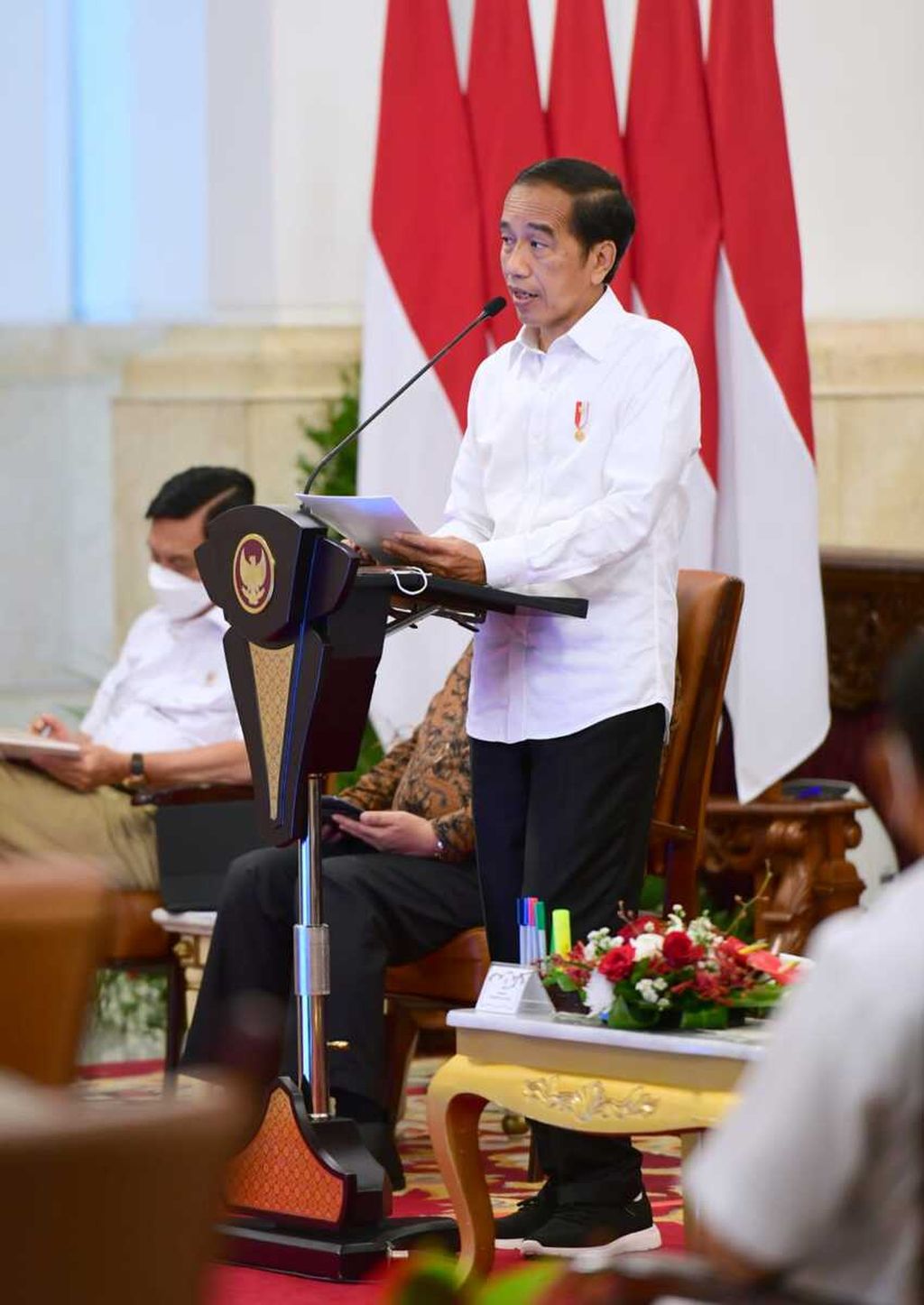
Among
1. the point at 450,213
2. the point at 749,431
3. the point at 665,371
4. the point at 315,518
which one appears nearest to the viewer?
the point at 315,518

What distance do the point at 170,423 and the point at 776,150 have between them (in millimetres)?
2177

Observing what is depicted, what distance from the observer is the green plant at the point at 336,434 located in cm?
645

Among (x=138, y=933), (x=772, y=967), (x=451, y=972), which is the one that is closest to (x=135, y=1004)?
(x=138, y=933)

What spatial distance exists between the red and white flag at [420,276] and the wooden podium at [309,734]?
2235mm

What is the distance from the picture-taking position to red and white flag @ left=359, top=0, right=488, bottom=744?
5871 millimetres

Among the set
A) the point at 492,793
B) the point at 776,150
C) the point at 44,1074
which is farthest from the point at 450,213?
the point at 44,1074

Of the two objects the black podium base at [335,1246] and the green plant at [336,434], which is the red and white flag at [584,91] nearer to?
the green plant at [336,434]

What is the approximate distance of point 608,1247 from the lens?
3.57m

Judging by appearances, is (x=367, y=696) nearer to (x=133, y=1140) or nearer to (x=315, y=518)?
(x=315, y=518)

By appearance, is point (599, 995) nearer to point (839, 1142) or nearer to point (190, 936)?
point (190, 936)

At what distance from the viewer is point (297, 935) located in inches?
140

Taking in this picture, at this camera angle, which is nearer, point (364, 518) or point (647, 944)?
Result: point (647, 944)

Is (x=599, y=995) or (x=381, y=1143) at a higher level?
(x=599, y=995)

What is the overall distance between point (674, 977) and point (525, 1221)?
639 millimetres
